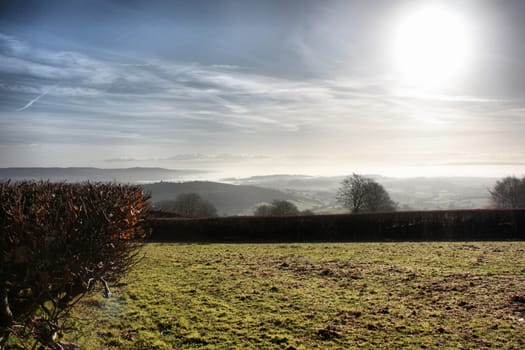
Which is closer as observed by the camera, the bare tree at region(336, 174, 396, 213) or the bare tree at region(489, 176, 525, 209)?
the bare tree at region(336, 174, 396, 213)

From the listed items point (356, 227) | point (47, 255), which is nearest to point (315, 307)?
point (47, 255)

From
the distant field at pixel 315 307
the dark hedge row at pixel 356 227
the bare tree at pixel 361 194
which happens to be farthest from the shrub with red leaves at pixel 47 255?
the bare tree at pixel 361 194

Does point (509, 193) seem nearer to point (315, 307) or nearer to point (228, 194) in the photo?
point (315, 307)

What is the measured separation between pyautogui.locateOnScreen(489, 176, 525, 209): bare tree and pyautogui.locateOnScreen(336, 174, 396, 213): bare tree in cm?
2297

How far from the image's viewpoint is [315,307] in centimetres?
862

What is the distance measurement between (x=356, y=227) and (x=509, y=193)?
5053 cm

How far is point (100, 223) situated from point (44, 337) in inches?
88.6

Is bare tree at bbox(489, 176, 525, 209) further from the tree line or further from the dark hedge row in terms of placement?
the dark hedge row

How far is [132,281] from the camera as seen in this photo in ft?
37.5

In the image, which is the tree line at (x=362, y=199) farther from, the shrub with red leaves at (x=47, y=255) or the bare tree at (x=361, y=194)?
the shrub with red leaves at (x=47, y=255)

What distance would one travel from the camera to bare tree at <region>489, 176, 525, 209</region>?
192 ft

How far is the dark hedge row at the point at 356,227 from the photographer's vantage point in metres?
25.7

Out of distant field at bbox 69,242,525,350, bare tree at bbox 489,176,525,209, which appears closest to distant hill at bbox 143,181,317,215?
bare tree at bbox 489,176,525,209

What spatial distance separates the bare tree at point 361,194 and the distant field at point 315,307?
3775 centimetres
